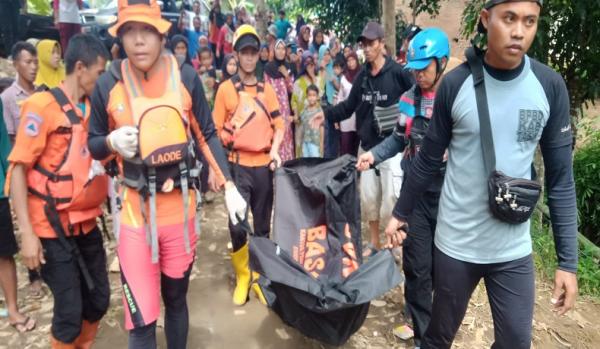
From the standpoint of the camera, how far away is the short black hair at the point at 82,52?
2.55m

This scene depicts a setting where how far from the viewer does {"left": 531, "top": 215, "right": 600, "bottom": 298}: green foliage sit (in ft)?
15.0

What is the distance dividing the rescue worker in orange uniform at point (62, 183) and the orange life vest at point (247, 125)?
1.20m

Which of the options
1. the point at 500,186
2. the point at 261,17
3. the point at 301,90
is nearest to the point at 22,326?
the point at 500,186

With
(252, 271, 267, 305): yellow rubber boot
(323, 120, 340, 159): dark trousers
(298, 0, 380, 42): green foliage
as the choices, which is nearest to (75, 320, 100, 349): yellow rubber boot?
(252, 271, 267, 305): yellow rubber boot

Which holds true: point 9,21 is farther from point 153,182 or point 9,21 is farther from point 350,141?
point 153,182

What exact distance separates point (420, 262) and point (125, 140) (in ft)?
6.77

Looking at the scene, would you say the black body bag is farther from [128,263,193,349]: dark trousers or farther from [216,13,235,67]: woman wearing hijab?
[216,13,235,67]: woman wearing hijab

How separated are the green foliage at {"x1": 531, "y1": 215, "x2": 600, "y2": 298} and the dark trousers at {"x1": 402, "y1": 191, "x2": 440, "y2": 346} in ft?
6.92

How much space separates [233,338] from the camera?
3.35 meters

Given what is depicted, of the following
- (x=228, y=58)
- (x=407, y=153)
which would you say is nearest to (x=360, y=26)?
(x=228, y=58)

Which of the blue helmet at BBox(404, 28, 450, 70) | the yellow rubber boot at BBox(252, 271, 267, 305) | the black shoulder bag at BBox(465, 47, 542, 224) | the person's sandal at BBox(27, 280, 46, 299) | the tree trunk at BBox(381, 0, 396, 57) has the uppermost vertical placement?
the tree trunk at BBox(381, 0, 396, 57)

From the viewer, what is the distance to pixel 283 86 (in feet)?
21.7

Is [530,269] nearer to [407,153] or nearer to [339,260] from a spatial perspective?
[407,153]

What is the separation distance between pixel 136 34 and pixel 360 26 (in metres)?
10.1
